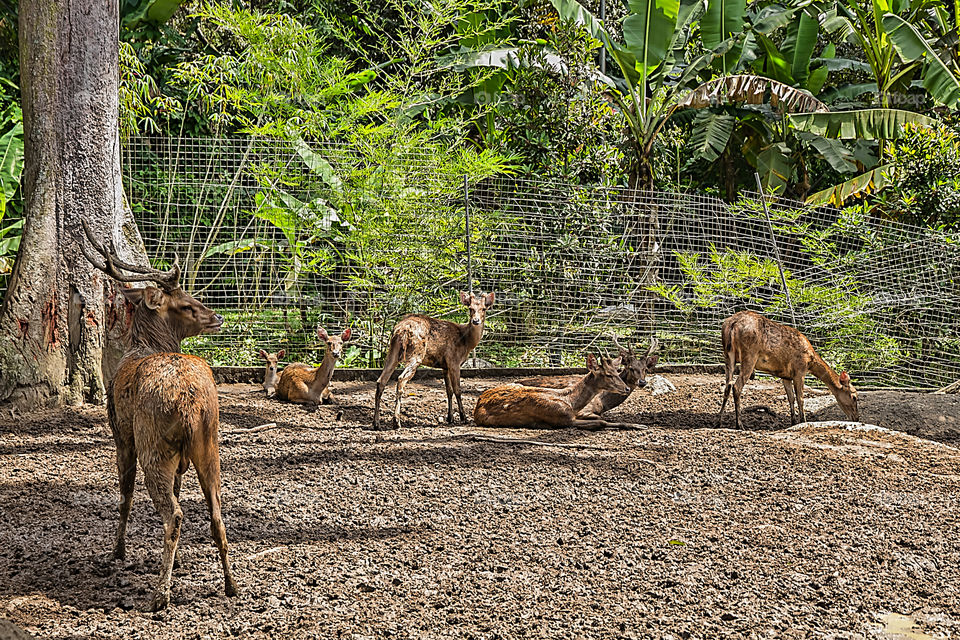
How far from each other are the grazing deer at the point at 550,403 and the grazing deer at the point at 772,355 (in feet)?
3.78

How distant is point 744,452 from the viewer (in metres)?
6.77

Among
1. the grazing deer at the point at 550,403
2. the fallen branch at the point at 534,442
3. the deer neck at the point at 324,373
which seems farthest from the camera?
the deer neck at the point at 324,373

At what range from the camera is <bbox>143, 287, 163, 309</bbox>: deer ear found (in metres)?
4.28

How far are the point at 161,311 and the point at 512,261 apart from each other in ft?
22.7

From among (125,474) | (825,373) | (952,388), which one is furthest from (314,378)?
(952,388)

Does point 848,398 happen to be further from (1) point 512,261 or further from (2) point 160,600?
(2) point 160,600

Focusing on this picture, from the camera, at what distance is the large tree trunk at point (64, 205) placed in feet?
23.5

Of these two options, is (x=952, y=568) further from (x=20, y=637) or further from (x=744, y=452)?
(x=20, y=637)

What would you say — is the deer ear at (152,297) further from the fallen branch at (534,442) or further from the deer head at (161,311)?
the fallen branch at (534,442)

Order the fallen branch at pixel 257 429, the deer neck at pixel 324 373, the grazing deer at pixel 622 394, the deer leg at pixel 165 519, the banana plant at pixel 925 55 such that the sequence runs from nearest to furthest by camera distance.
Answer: the deer leg at pixel 165 519
the fallen branch at pixel 257 429
the grazing deer at pixel 622 394
the deer neck at pixel 324 373
the banana plant at pixel 925 55

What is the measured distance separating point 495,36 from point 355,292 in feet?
20.4

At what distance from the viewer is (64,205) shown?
7363mm

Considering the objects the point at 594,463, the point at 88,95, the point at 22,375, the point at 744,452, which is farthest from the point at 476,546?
the point at 88,95

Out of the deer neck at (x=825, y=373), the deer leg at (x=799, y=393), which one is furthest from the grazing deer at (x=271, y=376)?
the deer neck at (x=825, y=373)
